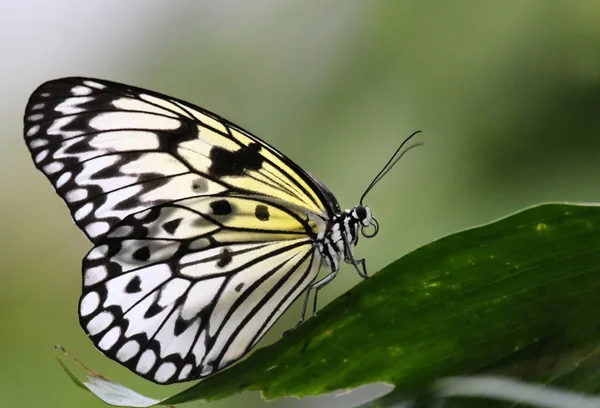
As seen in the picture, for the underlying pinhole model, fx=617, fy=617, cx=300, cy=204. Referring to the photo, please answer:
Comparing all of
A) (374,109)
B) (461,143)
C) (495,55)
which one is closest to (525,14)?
A: (495,55)

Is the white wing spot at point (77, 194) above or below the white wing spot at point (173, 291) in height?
above

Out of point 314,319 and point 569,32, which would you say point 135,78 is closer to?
point 569,32

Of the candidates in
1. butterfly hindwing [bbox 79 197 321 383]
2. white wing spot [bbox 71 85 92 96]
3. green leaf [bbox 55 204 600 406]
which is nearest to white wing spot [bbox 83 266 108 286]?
butterfly hindwing [bbox 79 197 321 383]

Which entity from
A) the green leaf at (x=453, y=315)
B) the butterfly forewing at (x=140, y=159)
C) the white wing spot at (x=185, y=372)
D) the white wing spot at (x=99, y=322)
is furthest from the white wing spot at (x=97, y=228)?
the green leaf at (x=453, y=315)

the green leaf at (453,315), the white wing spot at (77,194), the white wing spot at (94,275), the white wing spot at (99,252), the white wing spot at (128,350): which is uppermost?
the white wing spot at (77,194)

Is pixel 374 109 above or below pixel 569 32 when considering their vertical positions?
above

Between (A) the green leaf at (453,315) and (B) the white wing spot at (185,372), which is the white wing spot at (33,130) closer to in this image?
(B) the white wing spot at (185,372)

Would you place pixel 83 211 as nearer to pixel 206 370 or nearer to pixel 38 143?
pixel 38 143

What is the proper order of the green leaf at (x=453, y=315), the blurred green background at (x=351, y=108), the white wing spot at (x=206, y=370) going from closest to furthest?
the green leaf at (x=453, y=315)
the white wing spot at (x=206, y=370)
the blurred green background at (x=351, y=108)
